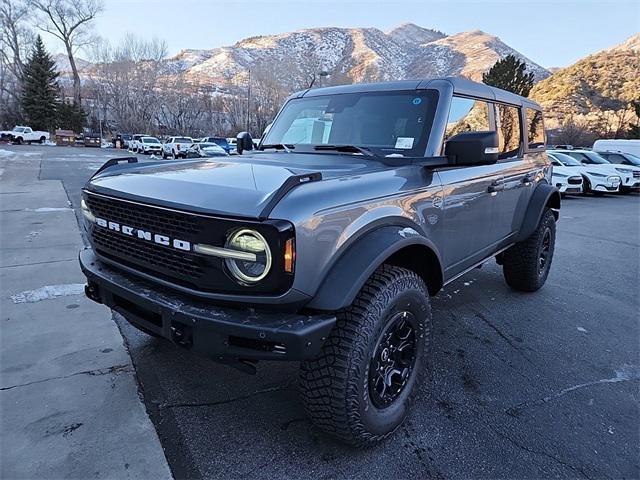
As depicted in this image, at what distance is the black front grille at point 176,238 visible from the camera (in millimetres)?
1819

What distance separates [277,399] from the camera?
2.67m

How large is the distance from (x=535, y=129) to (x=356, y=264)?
350 cm

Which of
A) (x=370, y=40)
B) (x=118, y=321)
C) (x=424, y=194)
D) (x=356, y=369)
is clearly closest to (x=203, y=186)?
(x=356, y=369)

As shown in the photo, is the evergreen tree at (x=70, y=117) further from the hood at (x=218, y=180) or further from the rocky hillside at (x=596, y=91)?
the hood at (x=218, y=180)

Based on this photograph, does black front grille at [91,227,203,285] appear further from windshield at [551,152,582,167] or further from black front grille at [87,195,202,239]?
windshield at [551,152,582,167]

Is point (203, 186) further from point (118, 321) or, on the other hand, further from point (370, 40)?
point (370, 40)

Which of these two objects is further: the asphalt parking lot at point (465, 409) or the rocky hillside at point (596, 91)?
the rocky hillside at point (596, 91)

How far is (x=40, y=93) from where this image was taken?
180 feet

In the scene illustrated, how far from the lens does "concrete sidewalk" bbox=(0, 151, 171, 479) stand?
→ 2.10 m

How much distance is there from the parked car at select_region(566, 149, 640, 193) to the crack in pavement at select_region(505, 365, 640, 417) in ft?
55.7

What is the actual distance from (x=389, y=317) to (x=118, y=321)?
8.17ft

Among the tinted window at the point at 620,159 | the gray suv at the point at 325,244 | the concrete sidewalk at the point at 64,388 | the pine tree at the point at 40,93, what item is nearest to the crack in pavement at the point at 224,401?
the concrete sidewalk at the point at 64,388

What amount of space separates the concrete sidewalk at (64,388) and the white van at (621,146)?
26.7 meters

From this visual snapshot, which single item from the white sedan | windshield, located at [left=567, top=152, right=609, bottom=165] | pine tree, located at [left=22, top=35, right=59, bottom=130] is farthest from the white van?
pine tree, located at [left=22, top=35, right=59, bottom=130]
